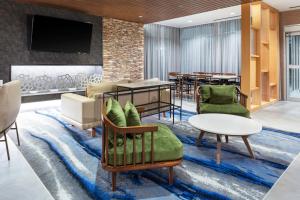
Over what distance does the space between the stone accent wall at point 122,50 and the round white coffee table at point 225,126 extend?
4900 mm

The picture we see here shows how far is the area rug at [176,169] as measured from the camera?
2410 millimetres

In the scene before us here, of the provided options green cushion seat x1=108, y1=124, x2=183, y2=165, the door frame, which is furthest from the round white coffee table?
the door frame

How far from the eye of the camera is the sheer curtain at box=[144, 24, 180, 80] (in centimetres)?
1027

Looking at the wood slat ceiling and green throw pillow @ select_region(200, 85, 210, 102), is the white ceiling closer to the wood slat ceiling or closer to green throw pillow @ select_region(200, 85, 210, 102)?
the wood slat ceiling

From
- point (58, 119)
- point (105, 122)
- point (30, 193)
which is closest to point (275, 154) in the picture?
point (105, 122)

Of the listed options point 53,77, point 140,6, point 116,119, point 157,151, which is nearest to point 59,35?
point 53,77

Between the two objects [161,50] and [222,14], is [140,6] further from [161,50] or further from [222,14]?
[161,50]

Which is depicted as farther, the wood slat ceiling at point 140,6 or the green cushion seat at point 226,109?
the wood slat ceiling at point 140,6

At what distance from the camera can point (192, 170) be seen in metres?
2.89

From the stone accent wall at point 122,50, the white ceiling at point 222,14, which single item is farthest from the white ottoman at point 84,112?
the white ceiling at point 222,14

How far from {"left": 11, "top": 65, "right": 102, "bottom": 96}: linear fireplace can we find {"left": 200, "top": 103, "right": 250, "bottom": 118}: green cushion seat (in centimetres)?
417

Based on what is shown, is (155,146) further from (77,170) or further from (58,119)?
(58,119)

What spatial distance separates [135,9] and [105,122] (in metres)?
5.10

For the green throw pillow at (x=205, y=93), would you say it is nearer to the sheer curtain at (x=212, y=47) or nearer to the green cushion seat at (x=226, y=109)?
the green cushion seat at (x=226, y=109)
